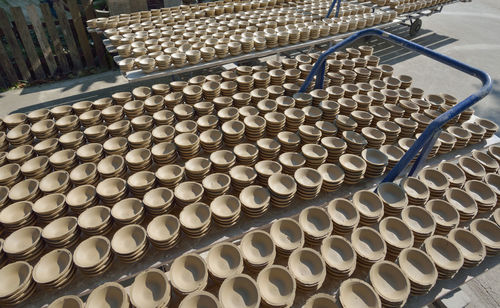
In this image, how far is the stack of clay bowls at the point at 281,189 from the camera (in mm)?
3039

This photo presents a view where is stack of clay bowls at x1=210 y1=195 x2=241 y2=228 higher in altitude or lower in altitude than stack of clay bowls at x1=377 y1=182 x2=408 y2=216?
higher

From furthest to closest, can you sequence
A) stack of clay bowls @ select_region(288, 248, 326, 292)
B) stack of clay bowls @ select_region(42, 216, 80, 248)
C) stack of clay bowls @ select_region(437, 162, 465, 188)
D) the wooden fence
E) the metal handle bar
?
the wooden fence
stack of clay bowls @ select_region(437, 162, 465, 188)
the metal handle bar
stack of clay bowls @ select_region(42, 216, 80, 248)
stack of clay bowls @ select_region(288, 248, 326, 292)

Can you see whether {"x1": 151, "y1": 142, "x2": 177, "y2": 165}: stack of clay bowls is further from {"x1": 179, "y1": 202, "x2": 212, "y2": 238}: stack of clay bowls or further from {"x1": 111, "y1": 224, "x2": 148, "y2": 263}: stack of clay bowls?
{"x1": 111, "y1": 224, "x2": 148, "y2": 263}: stack of clay bowls

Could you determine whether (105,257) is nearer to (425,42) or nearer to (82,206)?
(82,206)

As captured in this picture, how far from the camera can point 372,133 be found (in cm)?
394

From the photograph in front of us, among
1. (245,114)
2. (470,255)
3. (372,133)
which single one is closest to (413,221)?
(470,255)

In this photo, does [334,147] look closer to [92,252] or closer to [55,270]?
[92,252]

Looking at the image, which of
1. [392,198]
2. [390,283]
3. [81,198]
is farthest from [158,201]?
[392,198]

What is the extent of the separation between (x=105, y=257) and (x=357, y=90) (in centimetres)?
420

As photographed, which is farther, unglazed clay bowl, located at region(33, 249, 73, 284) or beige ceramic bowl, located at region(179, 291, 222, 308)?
unglazed clay bowl, located at region(33, 249, 73, 284)

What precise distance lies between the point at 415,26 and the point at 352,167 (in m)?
9.56

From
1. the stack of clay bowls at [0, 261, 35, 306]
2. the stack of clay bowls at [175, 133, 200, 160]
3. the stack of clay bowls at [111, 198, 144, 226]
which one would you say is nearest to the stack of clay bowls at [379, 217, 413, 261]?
the stack of clay bowls at [175, 133, 200, 160]

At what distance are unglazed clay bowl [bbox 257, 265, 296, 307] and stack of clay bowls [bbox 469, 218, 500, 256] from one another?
1915 mm

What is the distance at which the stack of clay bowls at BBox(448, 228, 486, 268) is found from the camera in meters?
2.63
